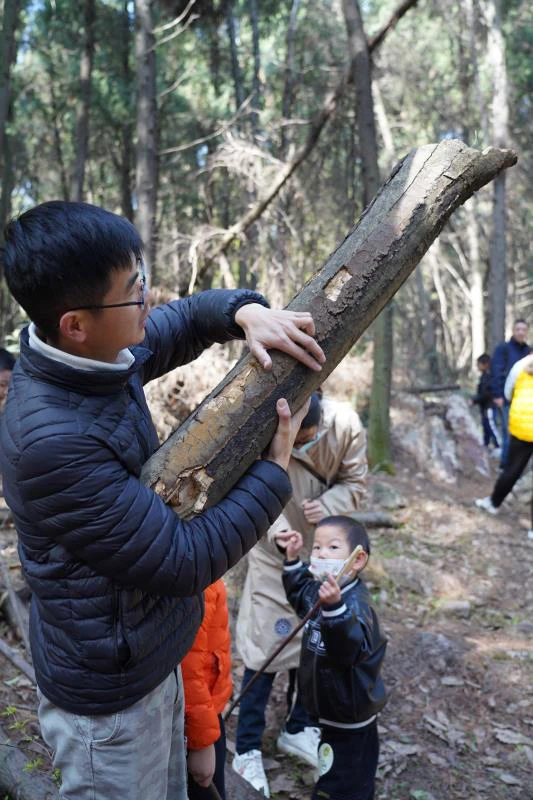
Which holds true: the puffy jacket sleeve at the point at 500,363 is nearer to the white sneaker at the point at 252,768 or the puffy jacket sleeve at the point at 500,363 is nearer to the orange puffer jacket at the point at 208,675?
the white sneaker at the point at 252,768

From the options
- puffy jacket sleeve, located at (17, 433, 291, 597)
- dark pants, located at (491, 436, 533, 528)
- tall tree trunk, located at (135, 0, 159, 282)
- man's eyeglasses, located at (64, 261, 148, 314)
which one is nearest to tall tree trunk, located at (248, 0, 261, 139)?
tall tree trunk, located at (135, 0, 159, 282)

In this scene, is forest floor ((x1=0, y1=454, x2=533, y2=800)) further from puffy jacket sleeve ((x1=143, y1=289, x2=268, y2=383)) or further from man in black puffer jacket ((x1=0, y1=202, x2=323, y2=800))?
puffy jacket sleeve ((x1=143, y1=289, x2=268, y2=383))

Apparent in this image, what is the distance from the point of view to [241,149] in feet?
26.7

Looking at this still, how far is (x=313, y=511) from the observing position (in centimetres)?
340

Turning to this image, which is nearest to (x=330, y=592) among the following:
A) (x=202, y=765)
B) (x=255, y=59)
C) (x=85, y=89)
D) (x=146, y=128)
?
(x=202, y=765)

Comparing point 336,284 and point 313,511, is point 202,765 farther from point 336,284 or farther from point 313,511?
point 336,284

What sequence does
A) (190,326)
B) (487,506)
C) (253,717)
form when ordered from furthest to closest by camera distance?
(487,506), (253,717), (190,326)

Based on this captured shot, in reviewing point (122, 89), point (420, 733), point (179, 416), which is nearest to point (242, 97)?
point (122, 89)

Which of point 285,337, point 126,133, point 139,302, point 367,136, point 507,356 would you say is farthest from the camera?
point 126,133

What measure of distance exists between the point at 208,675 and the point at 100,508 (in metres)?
1.37

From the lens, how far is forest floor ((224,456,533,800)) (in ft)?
11.3

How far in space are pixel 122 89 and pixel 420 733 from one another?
529 inches

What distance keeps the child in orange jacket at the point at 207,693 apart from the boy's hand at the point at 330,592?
1.31 ft

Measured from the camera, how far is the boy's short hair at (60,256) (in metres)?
1.30
